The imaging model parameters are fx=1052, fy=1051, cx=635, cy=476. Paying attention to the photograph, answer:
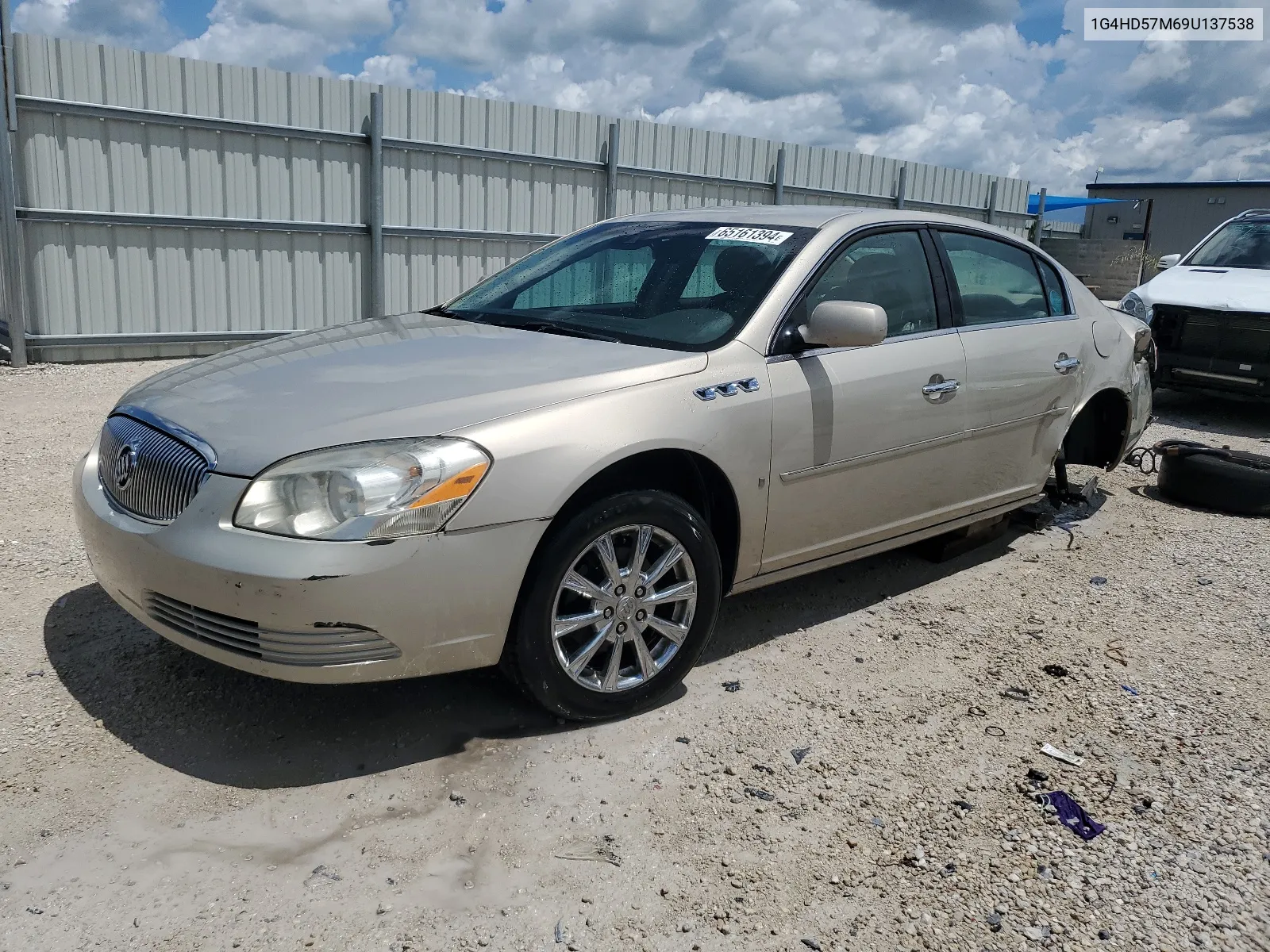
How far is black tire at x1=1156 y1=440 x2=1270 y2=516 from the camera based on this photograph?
6004 millimetres

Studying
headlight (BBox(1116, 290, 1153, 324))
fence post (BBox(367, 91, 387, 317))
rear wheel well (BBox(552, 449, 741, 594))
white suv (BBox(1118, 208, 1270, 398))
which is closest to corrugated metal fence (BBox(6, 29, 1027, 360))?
fence post (BBox(367, 91, 387, 317))

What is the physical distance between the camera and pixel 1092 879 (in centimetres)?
263

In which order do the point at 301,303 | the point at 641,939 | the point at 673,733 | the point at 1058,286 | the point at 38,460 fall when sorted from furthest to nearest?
1. the point at 301,303
2. the point at 38,460
3. the point at 1058,286
4. the point at 673,733
5. the point at 641,939

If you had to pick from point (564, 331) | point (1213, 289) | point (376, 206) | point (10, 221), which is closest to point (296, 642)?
point (564, 331)

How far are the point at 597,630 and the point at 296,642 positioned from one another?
0.89 m

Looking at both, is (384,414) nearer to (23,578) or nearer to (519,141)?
(23,578)

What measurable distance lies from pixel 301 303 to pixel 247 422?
8145 mm

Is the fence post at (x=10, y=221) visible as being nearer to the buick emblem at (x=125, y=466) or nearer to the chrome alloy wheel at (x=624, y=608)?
the buick emblem at (x=125, y=466)

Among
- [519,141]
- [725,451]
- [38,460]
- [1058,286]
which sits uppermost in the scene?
Result: [519,141]

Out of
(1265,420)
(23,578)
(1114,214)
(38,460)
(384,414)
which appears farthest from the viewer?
(1114,214)

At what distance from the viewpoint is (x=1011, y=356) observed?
454 cm

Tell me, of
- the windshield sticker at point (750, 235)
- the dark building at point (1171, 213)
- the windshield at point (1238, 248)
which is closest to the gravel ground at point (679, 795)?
the windshield sticker at point (750, 235)

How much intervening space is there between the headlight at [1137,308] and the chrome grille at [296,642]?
8040 millimetres

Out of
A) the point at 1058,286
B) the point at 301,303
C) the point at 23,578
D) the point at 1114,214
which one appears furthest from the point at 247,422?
the point at 1114,214
